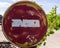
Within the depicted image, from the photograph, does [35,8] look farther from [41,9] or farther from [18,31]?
[18,31]

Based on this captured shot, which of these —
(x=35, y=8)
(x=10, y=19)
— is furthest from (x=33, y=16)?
(x=10, y=19)

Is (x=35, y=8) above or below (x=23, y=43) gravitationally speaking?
above

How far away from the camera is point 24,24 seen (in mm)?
1729

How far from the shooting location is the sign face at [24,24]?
1736 mm

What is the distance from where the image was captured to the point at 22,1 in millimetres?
1804

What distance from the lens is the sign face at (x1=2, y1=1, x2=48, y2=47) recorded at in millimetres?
1736

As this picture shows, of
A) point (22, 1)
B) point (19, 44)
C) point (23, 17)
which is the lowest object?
point (19, 44)

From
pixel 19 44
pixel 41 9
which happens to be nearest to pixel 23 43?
pixel 19 44

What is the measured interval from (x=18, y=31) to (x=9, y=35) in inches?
3.2

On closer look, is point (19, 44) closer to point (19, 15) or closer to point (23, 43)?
point (23, 43)

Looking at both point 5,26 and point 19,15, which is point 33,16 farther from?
point 5,26

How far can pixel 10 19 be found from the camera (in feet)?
5.73

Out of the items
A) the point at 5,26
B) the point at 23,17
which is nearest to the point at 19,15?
the point at 23,17

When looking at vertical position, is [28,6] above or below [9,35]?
above
